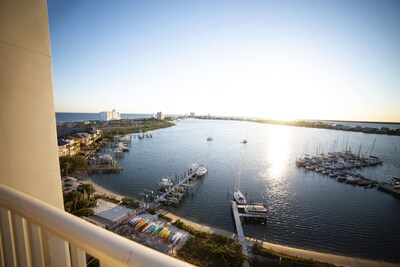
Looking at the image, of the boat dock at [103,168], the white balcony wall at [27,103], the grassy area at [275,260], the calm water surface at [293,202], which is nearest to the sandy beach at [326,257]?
the calm water surface at [293,202]

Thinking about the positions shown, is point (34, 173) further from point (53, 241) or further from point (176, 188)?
point (176, 188)

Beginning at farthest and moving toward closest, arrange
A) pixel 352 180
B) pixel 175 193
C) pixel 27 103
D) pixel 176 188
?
pixel 352 180 → pixel 176 188 → pixel 175 193 → pixel 27 103

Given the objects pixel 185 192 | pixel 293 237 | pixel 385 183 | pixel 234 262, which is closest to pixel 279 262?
A: pixel 234 262

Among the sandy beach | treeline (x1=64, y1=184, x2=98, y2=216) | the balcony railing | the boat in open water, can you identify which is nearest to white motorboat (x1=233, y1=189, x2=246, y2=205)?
the sandy beach

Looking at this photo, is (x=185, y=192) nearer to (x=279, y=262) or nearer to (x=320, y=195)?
(x=279, y=262)

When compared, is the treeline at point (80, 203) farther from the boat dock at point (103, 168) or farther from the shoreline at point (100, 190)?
the boat dock at point (103, 168)

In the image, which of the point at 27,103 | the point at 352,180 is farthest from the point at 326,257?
the point at 352,180
